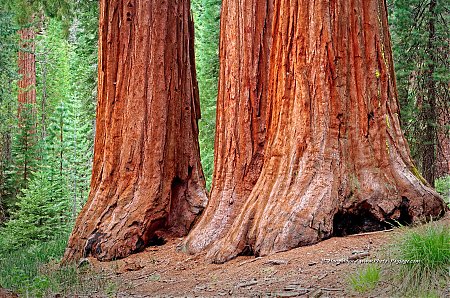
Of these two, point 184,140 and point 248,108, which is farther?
point 184,140

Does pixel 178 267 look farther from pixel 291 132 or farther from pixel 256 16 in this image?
pixel 256 16

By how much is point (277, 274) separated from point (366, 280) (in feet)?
4.08

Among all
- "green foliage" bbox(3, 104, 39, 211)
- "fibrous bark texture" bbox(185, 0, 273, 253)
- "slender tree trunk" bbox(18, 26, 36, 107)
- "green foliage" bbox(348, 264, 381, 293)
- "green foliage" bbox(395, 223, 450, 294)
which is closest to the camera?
"green foliage" bbox(395, 223, 450, 294)

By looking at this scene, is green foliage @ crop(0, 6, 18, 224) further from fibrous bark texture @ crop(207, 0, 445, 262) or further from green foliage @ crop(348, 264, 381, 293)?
green foliage @ crop(348, 264, 381, 293)

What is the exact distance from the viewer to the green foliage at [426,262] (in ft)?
15.4

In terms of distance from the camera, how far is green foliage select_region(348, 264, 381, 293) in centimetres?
493

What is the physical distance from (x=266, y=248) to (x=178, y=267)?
1425 mm

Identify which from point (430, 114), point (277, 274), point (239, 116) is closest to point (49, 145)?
point (430, 114)

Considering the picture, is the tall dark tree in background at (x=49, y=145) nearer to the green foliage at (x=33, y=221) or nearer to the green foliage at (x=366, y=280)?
the green foliage at (x=33, y=221)

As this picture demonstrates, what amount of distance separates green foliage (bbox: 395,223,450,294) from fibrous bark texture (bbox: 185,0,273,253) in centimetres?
358

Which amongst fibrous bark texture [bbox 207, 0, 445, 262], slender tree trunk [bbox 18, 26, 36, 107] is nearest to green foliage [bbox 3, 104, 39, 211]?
slender tree trunk [bbox 18, 26, 36, 107]

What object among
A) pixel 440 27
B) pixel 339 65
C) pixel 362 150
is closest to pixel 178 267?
pixel 362 150

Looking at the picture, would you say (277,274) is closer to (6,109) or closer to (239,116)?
(239,116)

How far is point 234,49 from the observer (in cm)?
870
